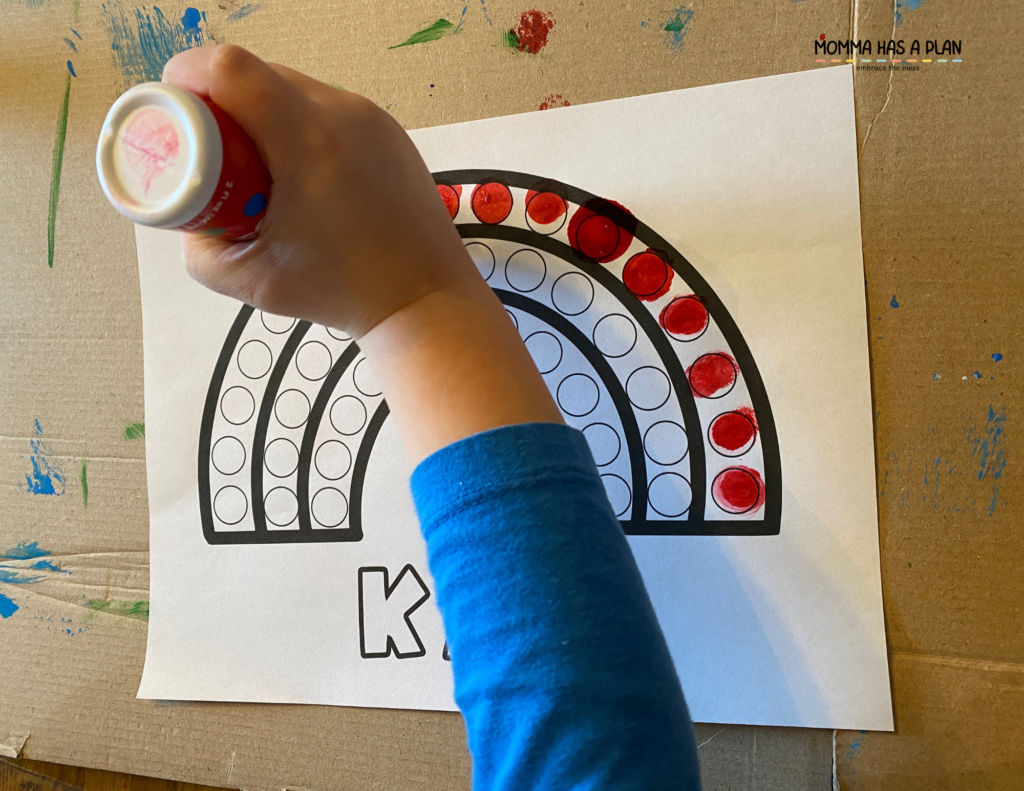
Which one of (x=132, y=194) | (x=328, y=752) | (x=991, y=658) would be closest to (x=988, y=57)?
(x=991, y=658)

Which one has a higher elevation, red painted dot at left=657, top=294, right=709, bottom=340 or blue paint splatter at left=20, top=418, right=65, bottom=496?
red painted dot at left=657, top=294, right=709, bottom=340

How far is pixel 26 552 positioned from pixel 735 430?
0.52 m

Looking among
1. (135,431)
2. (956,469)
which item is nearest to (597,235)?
(956,469)

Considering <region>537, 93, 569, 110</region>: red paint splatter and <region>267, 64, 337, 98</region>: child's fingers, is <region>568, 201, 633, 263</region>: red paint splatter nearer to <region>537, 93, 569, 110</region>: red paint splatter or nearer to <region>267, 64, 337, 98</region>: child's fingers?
<region>537, 93, 569, 110</region>: red paint splatter

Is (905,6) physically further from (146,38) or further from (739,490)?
(146,38)

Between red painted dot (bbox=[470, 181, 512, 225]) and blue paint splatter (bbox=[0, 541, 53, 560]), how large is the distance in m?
0.41

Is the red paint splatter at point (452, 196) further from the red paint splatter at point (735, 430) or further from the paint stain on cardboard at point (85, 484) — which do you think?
the paint stain on cardboard at point (85, 484)

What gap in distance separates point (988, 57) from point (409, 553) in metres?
0.45

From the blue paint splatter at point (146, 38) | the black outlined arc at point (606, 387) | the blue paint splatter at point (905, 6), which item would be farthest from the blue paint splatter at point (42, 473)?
the blue paint splatter at point (905, 6)

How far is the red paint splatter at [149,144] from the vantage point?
0.80 feet

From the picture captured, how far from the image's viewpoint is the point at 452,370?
0.30 m

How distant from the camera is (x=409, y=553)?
43 cm

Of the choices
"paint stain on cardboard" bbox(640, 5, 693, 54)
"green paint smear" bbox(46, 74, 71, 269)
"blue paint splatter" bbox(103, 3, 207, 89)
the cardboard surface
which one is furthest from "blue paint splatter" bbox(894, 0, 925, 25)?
"green paint smear" bbox(46, 74, 71, 269)

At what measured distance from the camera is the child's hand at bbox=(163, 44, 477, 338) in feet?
0.87
